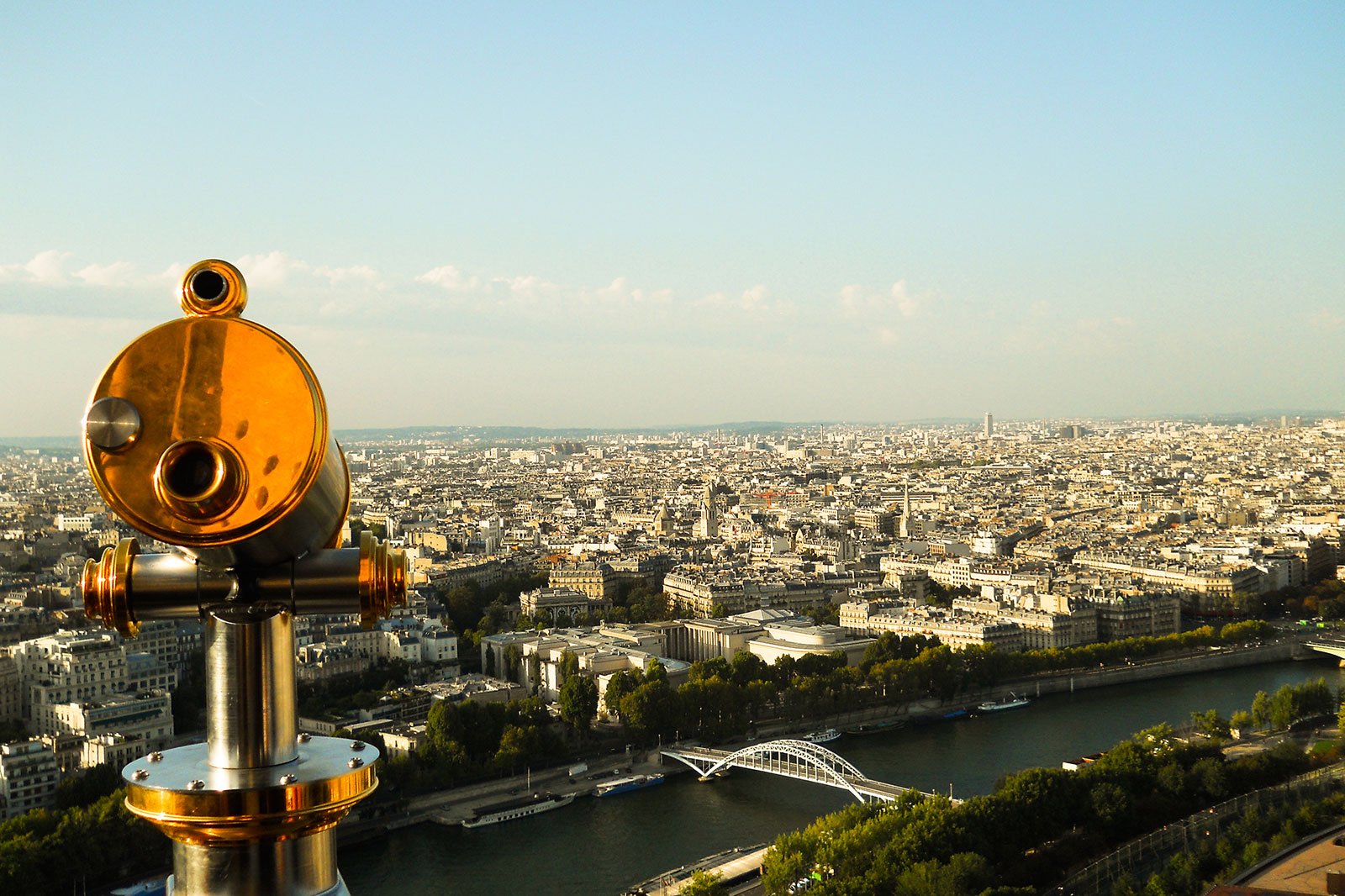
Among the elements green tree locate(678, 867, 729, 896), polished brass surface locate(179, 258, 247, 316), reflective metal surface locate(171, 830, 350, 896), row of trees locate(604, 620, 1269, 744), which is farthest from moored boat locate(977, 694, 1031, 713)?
polished brass surface locate(179, 258, 247, 316)

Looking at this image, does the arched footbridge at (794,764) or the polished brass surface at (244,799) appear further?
the arched footbridge at (794,764)

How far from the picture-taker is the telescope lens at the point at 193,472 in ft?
2.02

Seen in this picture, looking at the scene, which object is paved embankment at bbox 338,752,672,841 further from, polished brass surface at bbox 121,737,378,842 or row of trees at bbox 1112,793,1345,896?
polished brass surface at bbox 121,737,378,842

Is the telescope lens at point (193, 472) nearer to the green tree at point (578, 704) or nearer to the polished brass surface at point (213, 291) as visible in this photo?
the polished brass surface at point (213, 291)

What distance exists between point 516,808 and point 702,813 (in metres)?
1.25

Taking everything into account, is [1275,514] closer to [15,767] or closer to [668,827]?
[668,827]

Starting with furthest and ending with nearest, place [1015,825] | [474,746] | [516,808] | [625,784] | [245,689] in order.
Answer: [474,746] < [625,784] < [516,808] < [1015,825] < [245,689]

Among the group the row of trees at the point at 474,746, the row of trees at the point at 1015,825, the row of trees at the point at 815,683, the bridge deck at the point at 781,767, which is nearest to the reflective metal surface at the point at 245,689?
the row of trees at the point at 1015,825

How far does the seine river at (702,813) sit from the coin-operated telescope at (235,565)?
709 cm

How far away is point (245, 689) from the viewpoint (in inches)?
28.1

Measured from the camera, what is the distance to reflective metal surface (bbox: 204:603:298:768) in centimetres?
71

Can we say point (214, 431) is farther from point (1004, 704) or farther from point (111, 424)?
point (1004, 704)

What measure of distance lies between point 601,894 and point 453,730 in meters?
3.02


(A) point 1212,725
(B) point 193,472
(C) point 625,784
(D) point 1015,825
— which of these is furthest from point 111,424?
(A) point 1212,725
